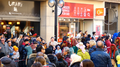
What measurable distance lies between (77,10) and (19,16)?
564 cm

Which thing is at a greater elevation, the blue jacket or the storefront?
the storefront

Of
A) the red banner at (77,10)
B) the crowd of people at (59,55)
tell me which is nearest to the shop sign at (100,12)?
the red banner at (77,10)

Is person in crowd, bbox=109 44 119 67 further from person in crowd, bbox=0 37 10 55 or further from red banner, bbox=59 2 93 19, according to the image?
red banner, bbox=59 2 93 19

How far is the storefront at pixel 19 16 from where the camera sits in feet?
47.7

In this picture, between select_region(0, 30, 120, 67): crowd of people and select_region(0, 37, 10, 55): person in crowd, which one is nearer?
select_region(0, 30, 120, 67): crowd of people

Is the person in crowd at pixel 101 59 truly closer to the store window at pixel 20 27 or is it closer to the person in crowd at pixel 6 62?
the person in crowd at pixel 6 62

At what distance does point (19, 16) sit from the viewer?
50.0 feet

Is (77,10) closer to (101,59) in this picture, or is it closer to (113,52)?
(113,52)

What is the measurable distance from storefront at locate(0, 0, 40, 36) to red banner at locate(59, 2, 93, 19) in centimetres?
254

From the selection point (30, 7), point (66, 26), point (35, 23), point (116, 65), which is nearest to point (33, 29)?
point (35, 23)

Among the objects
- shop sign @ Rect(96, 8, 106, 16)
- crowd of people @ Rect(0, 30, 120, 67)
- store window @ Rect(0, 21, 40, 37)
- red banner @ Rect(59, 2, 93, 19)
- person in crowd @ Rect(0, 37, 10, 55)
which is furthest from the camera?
shop sign @ Rect(96, 8, 106, 16)

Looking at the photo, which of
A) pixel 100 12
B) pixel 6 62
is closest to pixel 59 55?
pixel 6 62

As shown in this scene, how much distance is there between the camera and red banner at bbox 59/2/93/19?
56.0 feet

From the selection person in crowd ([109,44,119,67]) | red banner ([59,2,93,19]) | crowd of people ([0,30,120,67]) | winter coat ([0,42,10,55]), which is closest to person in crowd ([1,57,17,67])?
crowd of people ([0,30,120,67])
